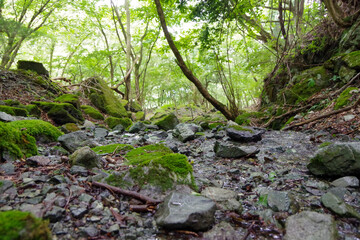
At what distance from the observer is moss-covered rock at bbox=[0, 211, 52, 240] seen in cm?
98

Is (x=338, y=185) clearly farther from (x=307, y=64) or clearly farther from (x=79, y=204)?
(x=307, y=64)

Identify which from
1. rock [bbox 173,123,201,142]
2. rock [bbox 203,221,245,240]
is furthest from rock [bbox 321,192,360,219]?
rock [bbox 173,123,201,142]

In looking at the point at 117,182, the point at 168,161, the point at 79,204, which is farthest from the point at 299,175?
the point at 79,204

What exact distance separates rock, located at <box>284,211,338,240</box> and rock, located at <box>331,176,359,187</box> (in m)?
0.94

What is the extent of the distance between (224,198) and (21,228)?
1726 mm

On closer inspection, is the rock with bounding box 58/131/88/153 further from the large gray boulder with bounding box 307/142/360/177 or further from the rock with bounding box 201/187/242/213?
the large gray boulder with bounding box 307/142/360/177

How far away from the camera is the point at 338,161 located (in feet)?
7.97

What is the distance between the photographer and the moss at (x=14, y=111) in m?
4.99

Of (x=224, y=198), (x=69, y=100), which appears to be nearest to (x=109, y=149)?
(x=224, y=198)

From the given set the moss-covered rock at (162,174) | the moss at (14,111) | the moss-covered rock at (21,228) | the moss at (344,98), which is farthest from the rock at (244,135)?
the moss at (14,111)

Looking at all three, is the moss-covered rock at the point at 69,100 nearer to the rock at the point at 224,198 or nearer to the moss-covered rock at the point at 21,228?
the rock at the point at 224,198

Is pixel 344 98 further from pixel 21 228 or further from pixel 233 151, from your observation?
pixel 21 228

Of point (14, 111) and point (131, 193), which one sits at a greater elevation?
point (14, 111)

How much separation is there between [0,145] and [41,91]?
6528 millimetres
